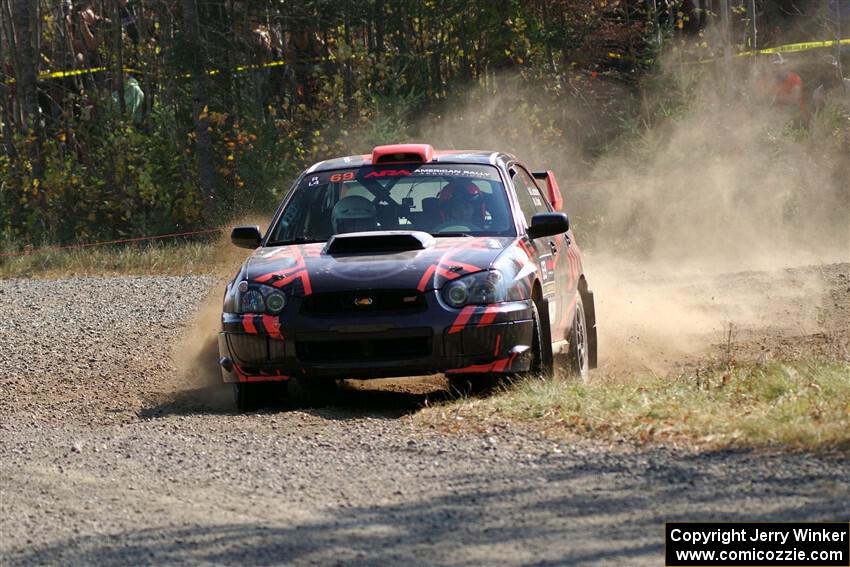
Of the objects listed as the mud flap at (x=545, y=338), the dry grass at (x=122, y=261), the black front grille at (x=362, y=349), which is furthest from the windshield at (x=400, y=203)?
the dry grass at (x=122, y=261)

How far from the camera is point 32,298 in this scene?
694 inches

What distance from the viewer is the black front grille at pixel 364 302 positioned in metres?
8.36

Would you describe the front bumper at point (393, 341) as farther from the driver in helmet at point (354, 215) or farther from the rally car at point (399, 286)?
the driver in helmet at point (354, 215)

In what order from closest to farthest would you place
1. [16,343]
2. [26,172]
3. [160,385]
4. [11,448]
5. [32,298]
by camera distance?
[11,448], [160,385], [16,343], [32,298], [26,172]

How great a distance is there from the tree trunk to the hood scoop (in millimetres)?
17186

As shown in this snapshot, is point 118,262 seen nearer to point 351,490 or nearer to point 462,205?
point 462,205

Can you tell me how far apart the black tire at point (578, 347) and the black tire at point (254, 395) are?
84.2 inches

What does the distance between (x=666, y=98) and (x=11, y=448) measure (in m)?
19.7

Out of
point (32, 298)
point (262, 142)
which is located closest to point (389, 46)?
point (262, 142)

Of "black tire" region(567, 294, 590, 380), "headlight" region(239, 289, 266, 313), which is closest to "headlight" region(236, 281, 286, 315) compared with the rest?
"headlight" region(239, 289, 266, 313)

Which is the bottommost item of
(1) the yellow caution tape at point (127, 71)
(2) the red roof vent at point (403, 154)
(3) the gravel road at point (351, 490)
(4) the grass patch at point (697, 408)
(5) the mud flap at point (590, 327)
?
(5) the mud flap at point (590, 327)

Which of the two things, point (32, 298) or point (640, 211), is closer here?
point (32, 298)

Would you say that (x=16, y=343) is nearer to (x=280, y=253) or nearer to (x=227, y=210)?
(x=280, y=253)

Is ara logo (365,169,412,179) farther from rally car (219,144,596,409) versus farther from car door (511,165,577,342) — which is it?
car door (511,165,577,342)
